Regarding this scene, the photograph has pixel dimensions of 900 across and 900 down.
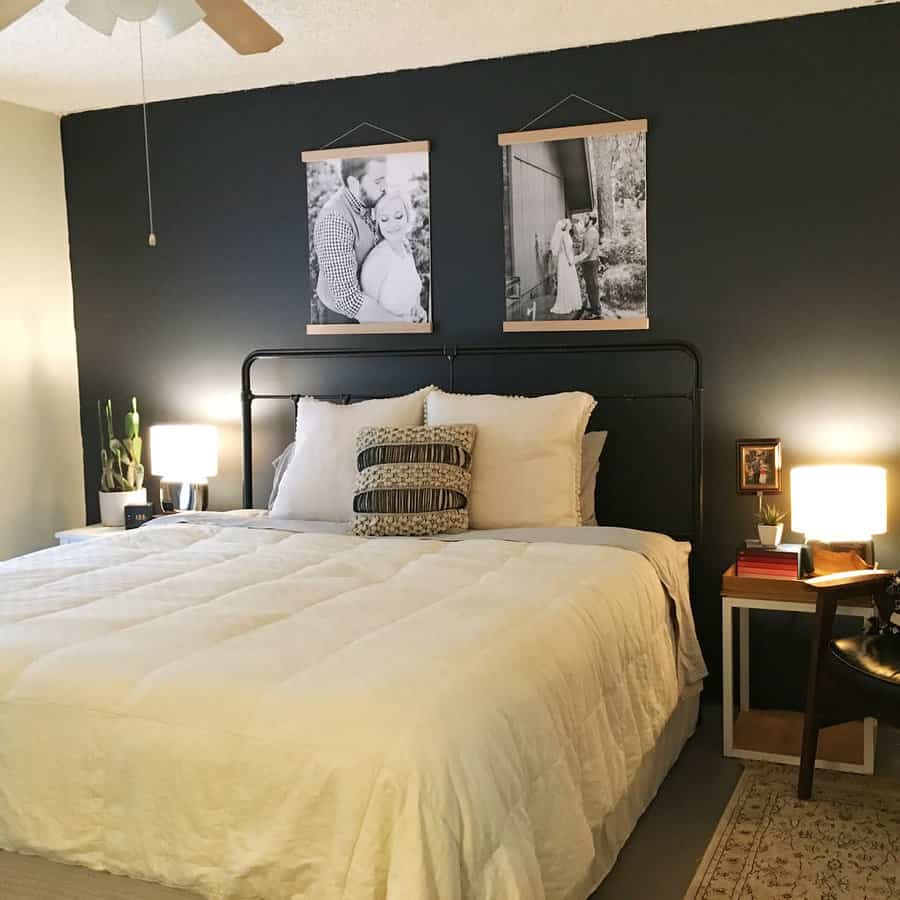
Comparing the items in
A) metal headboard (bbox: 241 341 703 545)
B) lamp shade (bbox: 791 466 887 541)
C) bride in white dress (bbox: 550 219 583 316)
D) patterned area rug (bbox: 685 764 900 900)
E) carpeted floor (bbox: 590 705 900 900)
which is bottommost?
carpeted floor (bbox: 590 705 900 900)

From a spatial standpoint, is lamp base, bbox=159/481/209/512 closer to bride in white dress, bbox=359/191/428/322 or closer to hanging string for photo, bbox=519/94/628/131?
bride in white dress, bbox=359/191/428/322

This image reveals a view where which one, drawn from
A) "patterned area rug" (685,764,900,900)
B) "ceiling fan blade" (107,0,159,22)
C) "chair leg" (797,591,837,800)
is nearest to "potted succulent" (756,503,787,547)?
"chair leg" (797,591,837,800)

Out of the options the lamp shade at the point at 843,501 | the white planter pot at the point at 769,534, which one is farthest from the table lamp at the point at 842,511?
the white planter pot at the point at 769,534

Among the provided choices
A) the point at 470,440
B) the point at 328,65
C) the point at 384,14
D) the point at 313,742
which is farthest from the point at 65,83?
the point at 313,742

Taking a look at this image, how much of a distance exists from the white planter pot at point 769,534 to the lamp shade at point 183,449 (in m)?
2.31

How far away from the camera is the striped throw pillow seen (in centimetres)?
341

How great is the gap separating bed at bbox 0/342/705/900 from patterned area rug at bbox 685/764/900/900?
32 cm

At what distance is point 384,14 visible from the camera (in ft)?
11.5

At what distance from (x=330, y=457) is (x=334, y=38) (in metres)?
1.53

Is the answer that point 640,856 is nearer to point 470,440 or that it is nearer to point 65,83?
point 470,440

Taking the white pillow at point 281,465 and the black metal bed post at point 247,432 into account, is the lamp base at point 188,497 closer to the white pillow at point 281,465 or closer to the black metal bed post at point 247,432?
the black metal bed post at point 247,432

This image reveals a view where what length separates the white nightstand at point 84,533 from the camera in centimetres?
443

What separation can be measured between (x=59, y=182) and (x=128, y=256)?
494 millimetres

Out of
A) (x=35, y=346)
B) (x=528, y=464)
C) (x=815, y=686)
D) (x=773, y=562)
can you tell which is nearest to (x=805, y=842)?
(x=815, y=686)
